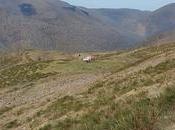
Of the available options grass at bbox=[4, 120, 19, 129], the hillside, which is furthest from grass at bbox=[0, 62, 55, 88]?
grass at bbox=[4, 120, 19, 129]

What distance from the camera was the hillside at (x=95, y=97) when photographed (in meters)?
15.7

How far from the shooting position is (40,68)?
8231 centimetres

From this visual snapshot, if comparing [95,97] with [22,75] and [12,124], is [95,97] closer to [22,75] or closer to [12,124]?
[12,124]

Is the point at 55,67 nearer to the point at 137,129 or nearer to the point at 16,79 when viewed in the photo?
the point at 16,79

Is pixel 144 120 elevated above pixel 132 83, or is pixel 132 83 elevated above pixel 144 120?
pixel 144 120

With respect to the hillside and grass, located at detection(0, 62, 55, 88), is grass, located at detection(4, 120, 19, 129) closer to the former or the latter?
the hillside

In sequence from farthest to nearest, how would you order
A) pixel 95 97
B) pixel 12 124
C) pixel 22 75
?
pixel 22 75 < pixel 12 124 < pixel 95 97

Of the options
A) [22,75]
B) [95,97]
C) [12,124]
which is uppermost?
[95,97]

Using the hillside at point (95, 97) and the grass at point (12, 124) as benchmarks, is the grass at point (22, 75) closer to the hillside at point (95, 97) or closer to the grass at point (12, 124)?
the hillside at point (95, 97)

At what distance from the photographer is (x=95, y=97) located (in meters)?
35.0

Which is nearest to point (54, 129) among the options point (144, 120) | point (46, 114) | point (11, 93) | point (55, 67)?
point (46, 114)

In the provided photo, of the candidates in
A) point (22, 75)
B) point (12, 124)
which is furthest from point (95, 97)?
point (22, 75)

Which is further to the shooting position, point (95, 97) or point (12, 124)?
point (12, 124)

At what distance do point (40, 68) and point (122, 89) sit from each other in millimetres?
48851
